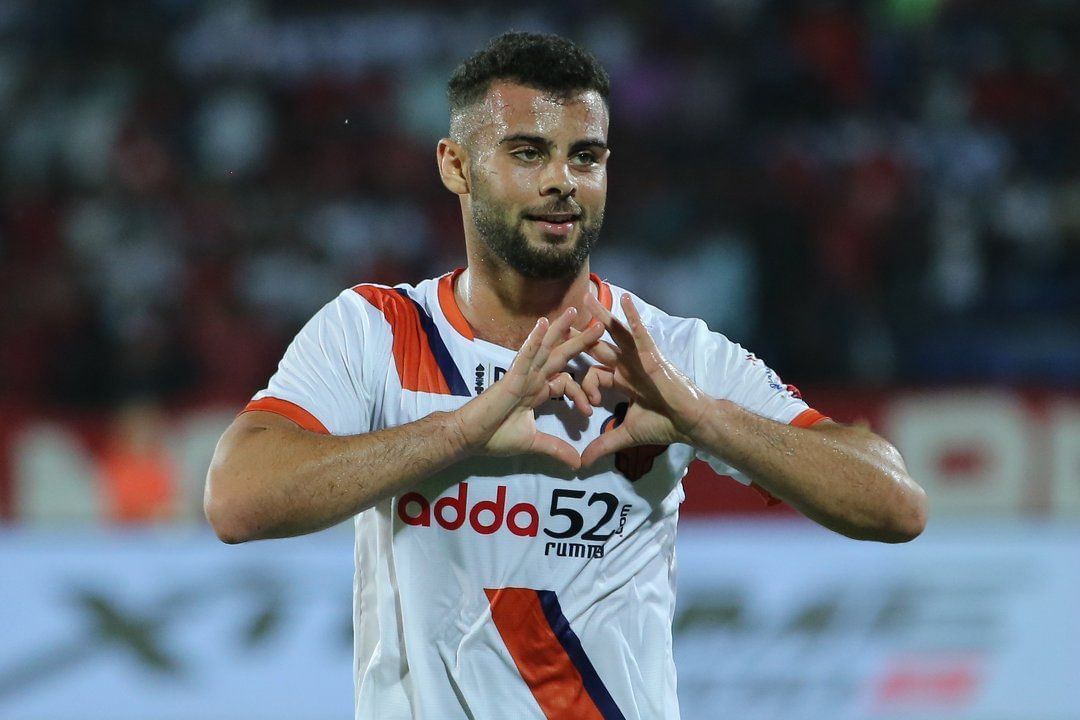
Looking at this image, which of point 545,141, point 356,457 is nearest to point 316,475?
point 356,457

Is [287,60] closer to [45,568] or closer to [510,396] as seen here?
[45,568]

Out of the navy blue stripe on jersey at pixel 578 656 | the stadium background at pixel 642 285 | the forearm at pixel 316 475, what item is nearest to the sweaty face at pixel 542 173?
the forearm at pixel 316 475

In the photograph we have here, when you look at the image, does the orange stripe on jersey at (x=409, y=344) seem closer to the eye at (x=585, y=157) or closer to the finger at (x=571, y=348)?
the finger at (x=571, y=348)

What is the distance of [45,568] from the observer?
7.21 metres

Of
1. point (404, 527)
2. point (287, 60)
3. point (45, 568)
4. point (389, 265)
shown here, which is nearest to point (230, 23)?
point (287, 60)

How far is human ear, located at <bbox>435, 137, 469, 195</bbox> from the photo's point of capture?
3.35m

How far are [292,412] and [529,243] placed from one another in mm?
641

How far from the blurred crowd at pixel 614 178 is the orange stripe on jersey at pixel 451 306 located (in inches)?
190

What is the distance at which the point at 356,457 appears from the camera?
2.90 meters

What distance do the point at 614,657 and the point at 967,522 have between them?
482 cm

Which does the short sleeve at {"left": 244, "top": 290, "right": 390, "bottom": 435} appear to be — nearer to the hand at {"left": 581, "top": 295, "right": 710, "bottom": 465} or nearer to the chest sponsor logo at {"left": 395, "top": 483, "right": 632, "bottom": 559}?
the chest sponsor logo at {"left": 395, "top": 483, "right": 632, "bottom": 559}

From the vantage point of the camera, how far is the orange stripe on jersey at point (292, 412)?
304cm

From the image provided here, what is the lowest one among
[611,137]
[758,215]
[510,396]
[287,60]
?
[510,396]

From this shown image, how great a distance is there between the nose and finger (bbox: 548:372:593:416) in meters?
0.39
